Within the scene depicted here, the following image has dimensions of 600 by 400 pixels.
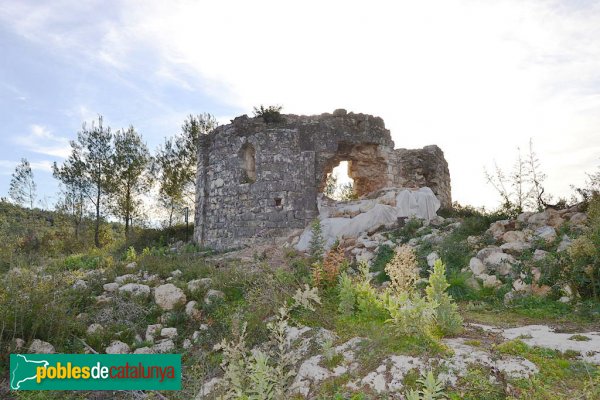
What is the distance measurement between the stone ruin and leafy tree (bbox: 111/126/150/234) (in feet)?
30.0

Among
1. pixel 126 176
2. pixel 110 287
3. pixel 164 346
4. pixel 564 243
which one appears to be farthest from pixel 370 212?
pixel 126 176

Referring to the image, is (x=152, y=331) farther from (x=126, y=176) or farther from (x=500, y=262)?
(x=126, y=176)

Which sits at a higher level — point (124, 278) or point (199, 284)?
point (124, 278)

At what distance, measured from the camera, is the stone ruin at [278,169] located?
12.9 metres

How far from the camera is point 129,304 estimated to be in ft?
22.3

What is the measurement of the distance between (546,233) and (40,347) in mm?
8135

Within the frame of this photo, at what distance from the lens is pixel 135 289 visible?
24.0ft

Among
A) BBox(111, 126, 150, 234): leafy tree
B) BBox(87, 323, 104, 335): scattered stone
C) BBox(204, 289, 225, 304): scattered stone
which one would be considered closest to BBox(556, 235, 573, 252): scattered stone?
BBox(204, 289, 225, 304): scattered stone

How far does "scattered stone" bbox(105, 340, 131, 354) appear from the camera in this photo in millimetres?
5773

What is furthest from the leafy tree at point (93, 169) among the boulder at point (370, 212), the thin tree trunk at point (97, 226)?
the boulder at point (370, 212)

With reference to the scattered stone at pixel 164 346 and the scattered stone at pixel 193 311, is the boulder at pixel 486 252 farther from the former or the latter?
the scattered stone at pixel 164 346

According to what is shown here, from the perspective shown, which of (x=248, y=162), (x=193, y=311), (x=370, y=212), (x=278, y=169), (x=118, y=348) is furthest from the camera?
(x=248, y=162)

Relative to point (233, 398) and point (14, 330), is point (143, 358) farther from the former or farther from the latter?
point (233, 398)

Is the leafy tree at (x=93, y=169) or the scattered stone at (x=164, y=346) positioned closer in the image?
the scattered stone at (x=164, y=346)
